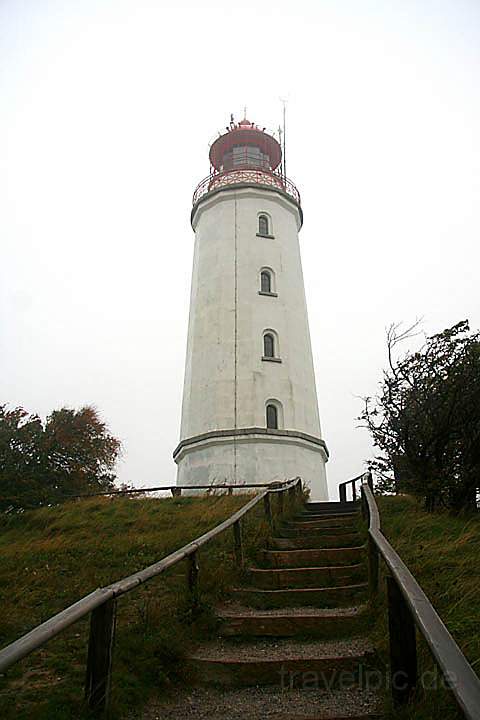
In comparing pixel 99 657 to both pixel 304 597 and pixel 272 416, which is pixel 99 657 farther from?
pixel 272 416

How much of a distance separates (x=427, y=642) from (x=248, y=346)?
17.1 metres

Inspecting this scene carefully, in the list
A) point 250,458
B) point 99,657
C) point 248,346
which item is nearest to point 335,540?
point 99,657

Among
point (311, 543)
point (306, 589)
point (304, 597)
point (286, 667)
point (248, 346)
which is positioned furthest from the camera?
point (248, 346)

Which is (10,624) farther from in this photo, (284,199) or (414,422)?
(284,199)

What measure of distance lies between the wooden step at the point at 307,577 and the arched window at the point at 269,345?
13146 mm

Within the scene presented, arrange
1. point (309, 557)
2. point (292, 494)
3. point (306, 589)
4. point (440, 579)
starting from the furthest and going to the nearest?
point (292, 494), point (309, 557), point (306, 589), point (440, 579)

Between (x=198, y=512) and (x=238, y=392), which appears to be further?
(x=238, y=392)

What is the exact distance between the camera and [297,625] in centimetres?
585

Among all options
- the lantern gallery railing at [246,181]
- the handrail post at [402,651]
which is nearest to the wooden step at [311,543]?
the handrail post at [402,651]

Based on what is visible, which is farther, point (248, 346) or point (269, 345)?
point (269, 345)

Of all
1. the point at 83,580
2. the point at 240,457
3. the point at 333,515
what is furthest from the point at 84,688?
the point at 240,457

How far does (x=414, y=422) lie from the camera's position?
12.0 metres

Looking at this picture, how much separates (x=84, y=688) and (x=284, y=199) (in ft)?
70.0

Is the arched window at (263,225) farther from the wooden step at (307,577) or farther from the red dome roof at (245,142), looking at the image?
the wooden step at (307,577)
